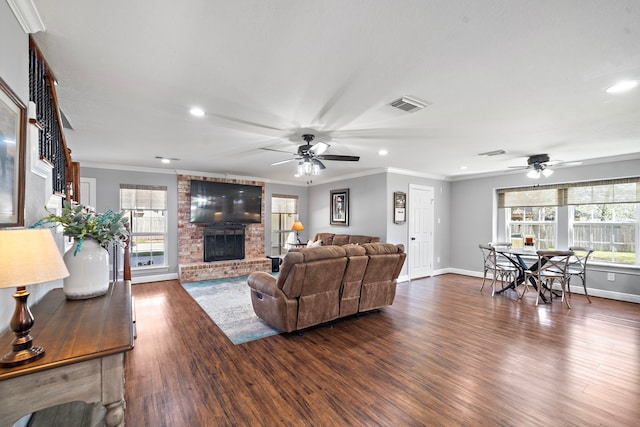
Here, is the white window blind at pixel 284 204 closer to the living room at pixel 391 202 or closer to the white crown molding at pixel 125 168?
the living room at pixel 391 202

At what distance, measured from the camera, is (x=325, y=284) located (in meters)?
3.45

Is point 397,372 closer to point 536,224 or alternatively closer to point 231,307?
point 231,307

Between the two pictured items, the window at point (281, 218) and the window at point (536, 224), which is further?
the window at point (281, 218)

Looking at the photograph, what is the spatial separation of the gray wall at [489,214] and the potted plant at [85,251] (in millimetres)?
7164

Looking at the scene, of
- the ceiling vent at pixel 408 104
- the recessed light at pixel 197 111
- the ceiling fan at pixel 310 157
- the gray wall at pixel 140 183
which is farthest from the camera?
the gray wall at pixel 140 183

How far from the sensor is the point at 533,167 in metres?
4.93

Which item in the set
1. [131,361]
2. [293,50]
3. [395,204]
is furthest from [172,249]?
[293,50]

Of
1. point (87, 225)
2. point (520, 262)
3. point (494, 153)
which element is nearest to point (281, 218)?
point (494, 153)

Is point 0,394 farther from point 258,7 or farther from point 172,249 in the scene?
point 172,249

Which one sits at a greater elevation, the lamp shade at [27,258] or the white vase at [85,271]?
the lamp shade at [27,258]

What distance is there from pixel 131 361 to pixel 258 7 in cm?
320

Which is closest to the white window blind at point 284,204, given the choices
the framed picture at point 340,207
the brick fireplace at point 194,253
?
the framed picture at point 340,207

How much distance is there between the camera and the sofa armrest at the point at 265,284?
10.9ft

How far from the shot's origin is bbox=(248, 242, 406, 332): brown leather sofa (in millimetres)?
3207
